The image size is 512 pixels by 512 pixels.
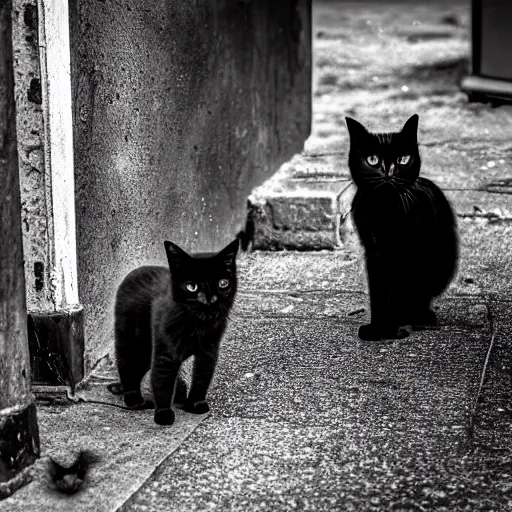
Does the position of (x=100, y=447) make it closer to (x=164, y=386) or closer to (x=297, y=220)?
(x=164, y=386)

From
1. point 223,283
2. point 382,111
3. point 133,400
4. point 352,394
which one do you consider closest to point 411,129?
point 352,394

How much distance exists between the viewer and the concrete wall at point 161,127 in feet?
13.0

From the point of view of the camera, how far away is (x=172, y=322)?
3428 mm

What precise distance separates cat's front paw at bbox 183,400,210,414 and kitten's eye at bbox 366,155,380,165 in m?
1.30

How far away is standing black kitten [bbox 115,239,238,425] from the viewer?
3.37 metres

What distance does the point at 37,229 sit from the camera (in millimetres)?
3629

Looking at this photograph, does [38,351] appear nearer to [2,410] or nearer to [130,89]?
[2,410]

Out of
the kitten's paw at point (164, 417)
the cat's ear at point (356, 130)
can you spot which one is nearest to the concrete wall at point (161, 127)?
the kitten's paw at point (164, 417)

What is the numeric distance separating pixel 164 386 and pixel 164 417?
0.11 meters

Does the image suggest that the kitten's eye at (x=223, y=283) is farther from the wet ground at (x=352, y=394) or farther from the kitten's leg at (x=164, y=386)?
the wet ground at (x=352, y=394)

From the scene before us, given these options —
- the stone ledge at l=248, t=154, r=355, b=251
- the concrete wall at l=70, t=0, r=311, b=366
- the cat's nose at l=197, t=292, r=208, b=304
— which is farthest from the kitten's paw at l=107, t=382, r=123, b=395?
the stone ledge at l=248, t=154, r=355, b=251

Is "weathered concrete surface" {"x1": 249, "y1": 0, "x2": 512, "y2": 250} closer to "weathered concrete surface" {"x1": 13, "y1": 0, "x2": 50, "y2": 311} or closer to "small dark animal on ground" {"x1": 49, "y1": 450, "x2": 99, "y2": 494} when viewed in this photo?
Result: "weathered concrete surface" {"x1": 13, "y1": 0, "x2": 50, "y2": 311}

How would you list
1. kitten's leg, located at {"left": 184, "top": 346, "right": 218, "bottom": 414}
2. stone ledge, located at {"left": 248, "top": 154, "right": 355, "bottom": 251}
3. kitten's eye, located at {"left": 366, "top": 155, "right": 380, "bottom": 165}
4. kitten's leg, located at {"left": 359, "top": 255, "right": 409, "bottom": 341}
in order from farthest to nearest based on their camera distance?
1. stone ledge, located at {"left": 248, "top": 154, "right": 355, "bottom": 251}
2. kitten's leg, located at {"left": 359, "top": 255, "right": 409, "bottom": 341}
3. kitten's eye, located at {"left": 366, "top": 155, "right": 380, "bottom": 165}
4. kitten's leg, located at {"left": 184, "top": 346, "right": 218, "bottom": 414}

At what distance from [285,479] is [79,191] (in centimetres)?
143
